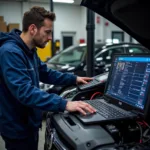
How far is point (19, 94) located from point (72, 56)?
368cm

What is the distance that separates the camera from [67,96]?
1.84 metres

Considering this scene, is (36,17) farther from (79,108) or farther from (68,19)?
(68,19)

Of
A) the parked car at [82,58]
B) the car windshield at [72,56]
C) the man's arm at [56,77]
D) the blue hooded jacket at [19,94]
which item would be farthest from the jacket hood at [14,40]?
the car windshield at [72,56]

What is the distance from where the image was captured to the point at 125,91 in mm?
1397

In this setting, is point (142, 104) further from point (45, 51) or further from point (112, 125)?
point (45, 51)

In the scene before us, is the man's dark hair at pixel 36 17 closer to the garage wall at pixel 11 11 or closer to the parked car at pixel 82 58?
the parked car at pixel 82 58

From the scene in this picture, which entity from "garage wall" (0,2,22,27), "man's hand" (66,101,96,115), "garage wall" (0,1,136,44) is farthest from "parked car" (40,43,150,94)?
"garage wall" (0,2,22,27)

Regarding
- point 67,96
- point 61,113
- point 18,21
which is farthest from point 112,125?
point 18,21

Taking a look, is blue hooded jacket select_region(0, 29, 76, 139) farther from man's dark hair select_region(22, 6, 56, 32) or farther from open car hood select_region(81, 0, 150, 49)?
open car hood select_region(81, 0, 150, 49)

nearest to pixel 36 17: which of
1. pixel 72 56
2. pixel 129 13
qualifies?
pixel 129 13

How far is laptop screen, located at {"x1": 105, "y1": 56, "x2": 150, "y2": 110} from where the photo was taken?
125 cm

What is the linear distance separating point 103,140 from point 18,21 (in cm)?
1018

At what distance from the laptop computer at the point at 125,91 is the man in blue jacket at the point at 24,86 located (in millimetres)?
169

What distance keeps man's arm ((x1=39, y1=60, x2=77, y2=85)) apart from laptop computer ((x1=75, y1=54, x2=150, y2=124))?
0.33 meters
